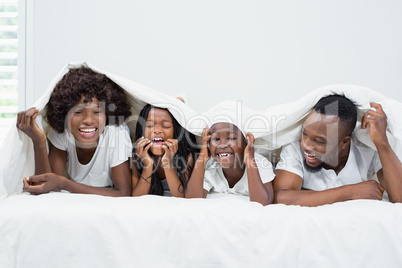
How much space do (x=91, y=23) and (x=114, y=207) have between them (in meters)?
1.09

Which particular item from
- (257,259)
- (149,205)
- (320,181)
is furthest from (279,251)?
(320,181)

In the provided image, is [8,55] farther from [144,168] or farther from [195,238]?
[195,238]

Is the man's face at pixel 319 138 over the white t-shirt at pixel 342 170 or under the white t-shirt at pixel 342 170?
over

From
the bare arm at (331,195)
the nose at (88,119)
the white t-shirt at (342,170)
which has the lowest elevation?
the bare arm at (331,195)

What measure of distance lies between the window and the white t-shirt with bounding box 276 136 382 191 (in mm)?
1337

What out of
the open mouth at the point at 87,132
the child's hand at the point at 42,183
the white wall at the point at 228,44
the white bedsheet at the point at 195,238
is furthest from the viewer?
the white wall at the point at 228,44

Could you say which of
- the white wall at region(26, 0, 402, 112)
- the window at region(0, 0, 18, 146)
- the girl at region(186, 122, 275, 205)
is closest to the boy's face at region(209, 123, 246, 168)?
the girl at region(186, 122, 275, 205)

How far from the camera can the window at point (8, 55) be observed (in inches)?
74.0

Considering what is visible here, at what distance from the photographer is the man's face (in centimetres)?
129

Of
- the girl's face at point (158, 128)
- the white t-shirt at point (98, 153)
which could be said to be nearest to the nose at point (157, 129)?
the girl's face at point (158, 128)

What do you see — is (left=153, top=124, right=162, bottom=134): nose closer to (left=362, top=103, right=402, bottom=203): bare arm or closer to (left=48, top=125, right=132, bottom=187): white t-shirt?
(left=48, top=125, right=132, bottom=187): white t-shirt

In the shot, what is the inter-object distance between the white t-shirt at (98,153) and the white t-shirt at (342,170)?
1.98 feet

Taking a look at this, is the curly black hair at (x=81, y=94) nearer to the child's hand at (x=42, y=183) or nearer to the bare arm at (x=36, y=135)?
the bare arm at (x=36, y=135)

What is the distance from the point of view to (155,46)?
6.05 ft
